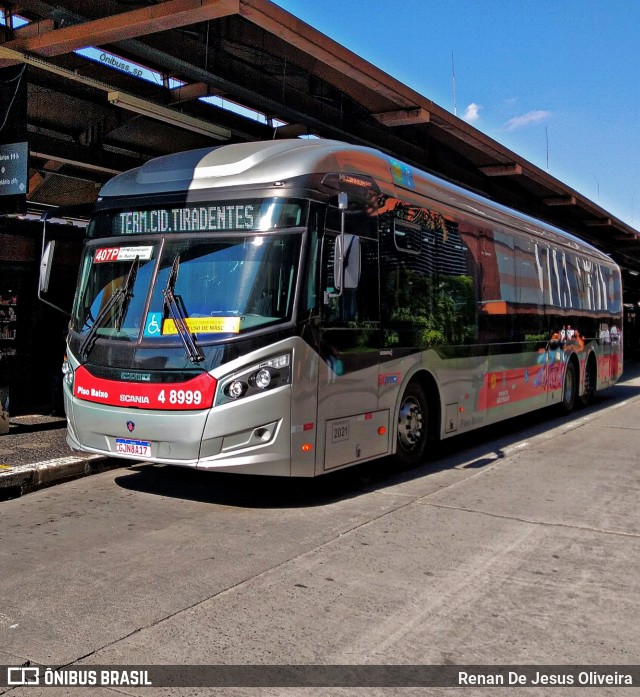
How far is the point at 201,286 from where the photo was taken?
20.5 ft

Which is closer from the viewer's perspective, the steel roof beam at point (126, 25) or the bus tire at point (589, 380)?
the steel roof beam at point (126, 25)

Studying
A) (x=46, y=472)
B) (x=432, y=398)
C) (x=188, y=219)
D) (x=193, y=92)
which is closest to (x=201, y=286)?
(x=188, y=219)

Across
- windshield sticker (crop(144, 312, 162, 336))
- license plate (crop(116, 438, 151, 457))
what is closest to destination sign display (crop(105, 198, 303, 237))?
windshield sticker (crop(144, 312, 162, 336))

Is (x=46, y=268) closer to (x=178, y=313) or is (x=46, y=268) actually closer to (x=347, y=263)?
(x=178, y=313)

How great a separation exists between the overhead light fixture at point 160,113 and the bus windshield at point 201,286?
10.5 ft

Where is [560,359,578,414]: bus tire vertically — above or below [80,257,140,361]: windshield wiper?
below

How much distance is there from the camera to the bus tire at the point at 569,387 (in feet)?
43.1

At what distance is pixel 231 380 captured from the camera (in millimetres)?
5977

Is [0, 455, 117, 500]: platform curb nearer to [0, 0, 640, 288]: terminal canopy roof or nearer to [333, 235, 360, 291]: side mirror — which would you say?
[333, 235, 360, 291]: side mirror

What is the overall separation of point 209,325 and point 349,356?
4.51 feet

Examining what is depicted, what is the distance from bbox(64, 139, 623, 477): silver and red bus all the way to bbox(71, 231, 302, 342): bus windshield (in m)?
0.01

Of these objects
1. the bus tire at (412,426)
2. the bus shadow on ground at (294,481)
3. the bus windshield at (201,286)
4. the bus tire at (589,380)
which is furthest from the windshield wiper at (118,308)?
the bus tire at (589,380)

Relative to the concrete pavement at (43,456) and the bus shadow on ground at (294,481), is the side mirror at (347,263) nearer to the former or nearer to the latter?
the bus shadow on ground at (294,481)

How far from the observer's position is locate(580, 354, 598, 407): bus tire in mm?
14516
